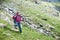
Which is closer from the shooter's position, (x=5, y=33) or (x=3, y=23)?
(x=5, y=33)

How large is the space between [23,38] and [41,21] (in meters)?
14.4

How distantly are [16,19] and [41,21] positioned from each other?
1561cm

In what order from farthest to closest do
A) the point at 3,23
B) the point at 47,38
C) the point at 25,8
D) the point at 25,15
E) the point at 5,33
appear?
the point at 25,8
the point at 25,15
the point at 47,38
the point at 3,23
the point at 5,33

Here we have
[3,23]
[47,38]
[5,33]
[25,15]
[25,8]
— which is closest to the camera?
[5,33]

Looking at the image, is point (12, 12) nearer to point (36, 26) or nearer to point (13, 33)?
point (36, 26)

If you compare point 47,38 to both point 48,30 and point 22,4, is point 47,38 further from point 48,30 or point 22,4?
point 22,4

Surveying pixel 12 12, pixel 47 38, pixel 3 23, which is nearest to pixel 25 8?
pixel 12 12

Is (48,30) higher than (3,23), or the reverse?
(3,23)

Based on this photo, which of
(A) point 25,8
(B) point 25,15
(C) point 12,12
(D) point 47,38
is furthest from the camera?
(A) point 25,8

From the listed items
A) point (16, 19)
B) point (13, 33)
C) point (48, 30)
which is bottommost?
point (48, 30)

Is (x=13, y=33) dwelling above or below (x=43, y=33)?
above

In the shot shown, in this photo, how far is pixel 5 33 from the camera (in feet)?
96.0

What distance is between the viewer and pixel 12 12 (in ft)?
133

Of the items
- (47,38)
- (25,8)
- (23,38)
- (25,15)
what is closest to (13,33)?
(23,38)
